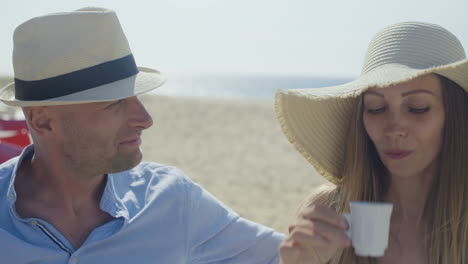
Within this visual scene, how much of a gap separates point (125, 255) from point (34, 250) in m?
0.39

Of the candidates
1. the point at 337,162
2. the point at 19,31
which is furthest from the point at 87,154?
the point at 337,162

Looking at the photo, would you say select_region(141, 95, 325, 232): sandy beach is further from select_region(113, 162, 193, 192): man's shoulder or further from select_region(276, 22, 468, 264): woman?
select_region(276, 22, 468, 264): woman

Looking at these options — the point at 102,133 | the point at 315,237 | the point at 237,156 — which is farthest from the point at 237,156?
the point at 315,237

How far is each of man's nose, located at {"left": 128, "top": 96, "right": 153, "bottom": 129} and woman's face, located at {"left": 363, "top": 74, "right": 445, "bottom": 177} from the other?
1.01 meters

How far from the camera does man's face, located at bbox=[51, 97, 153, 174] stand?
228 cm

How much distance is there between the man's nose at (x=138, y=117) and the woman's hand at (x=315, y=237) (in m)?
0.88

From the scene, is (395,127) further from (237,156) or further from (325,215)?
(237,156)

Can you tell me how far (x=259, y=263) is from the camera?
2.42 metres

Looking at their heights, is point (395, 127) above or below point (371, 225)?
above

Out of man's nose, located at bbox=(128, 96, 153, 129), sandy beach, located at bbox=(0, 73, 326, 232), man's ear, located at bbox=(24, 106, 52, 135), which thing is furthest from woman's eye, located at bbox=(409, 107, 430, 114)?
sandy beach, located at bbox=(0, 73, 326, 232)

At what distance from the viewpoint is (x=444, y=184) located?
84.6 inches

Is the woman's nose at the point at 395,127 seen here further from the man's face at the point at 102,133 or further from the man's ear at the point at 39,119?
the man's ear at the point at 39,119

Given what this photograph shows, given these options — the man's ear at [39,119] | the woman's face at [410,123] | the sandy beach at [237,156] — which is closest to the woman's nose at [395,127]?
the woman's face at [410,123]

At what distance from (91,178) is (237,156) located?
7.20 meters
